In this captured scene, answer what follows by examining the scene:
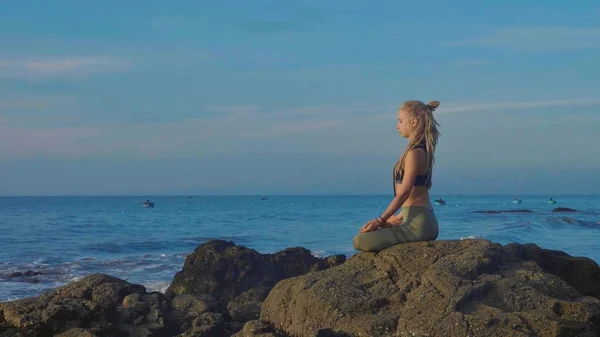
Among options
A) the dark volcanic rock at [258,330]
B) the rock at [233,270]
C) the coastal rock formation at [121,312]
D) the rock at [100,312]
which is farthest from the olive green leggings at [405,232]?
the rock at [233,270]

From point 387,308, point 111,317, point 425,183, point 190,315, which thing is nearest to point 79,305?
point 111,317

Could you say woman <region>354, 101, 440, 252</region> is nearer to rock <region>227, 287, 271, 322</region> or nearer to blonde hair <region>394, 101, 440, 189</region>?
blonde hair <region>394, 101, 440, 189</region>

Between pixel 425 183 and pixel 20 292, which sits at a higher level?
pixel 425 183

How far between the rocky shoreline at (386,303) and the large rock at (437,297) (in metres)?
Answer: 0.01

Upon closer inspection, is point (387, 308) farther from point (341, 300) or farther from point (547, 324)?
point (547, 324)

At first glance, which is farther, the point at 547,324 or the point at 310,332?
the point at 310,332

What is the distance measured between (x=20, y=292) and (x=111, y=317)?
960 centimetres

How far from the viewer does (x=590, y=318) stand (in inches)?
303

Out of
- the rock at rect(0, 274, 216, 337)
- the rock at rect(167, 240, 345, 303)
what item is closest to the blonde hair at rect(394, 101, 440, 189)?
the rock at rect(0, 274, 216, 337)

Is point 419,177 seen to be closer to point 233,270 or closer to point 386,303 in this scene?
point 386,303

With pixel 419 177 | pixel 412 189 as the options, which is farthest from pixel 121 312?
pixel 419 177

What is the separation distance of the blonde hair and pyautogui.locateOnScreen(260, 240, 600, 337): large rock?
101 centimetres

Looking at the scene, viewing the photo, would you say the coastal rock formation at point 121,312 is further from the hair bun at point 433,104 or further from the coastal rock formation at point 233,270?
the hair bun at point 433,104

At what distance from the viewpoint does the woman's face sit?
29.7 ft
